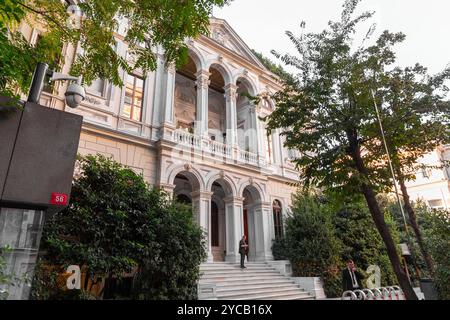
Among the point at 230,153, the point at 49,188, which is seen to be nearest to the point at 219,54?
the point at 230,153

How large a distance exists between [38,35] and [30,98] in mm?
8492

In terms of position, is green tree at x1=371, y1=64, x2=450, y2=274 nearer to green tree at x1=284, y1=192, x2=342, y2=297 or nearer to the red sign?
green tree at x1=284, y1=192, x2=342, y2=297

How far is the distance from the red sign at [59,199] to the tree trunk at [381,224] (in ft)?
22.9

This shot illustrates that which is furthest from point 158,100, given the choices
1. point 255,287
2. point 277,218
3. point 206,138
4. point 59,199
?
point 59,199

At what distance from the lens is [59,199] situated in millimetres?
4367

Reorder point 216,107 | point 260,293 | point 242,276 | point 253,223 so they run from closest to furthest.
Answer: point 260,293 < point 242,276 < point 253,223 < point 216,107

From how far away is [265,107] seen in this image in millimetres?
19734

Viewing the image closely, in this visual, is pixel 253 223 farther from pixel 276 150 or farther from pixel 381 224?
pixel 381 224

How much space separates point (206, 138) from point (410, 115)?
363 inches

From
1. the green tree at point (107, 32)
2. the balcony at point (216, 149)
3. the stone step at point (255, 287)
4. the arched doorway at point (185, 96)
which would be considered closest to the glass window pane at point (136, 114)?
the balcony at point (216, 149)

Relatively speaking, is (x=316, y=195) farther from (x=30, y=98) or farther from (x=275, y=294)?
(x=30, y=98)

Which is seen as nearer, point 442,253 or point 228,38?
point 442,253
